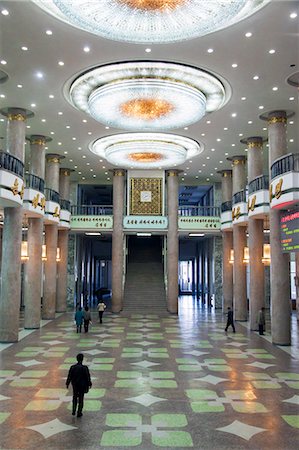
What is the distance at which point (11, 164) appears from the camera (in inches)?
677

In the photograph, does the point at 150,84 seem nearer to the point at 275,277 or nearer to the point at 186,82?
the point at 186,82

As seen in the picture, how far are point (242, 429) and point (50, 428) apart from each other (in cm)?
359

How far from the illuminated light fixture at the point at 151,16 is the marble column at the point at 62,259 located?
62.6 ft

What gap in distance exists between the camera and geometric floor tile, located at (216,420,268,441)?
7.94 metres

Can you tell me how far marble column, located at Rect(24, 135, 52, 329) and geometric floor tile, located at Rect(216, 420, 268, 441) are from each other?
598 inches

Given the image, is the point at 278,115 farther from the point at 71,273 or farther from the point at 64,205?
the point at 71,273

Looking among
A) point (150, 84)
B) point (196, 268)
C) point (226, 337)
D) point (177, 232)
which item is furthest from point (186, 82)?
point (196, 268)

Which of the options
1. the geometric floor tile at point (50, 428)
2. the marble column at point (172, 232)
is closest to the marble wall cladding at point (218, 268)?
the marble column at point (172, 232)

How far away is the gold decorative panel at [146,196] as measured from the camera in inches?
1227

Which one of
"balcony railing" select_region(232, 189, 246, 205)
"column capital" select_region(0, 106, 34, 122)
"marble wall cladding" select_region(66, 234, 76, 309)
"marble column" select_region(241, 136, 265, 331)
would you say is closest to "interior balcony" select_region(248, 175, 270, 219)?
"marble column" select_region(241, 136, 265, 331)

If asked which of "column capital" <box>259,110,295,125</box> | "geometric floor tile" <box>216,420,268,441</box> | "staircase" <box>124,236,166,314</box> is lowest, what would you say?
"geometric floor tile" <box>216,420,268,441</box>

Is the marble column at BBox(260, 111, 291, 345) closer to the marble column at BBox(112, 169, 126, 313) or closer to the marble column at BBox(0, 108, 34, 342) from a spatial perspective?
the marble column at BBox(0, 108, 34, 342)

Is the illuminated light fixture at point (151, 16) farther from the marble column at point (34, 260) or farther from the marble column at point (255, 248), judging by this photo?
the marble column at point (34, 260)

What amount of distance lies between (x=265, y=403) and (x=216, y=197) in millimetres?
25819
